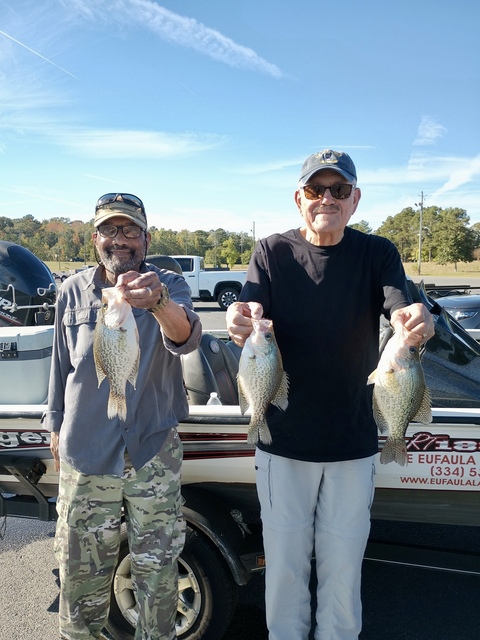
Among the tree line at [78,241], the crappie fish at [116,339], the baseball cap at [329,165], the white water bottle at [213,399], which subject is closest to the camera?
the crappie fish at [116,339]

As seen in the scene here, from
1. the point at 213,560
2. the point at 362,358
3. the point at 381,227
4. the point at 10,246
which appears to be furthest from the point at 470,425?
the point at 381,227

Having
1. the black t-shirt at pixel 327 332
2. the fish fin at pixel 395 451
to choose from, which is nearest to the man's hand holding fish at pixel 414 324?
the black t-shirt at pixel 327 332

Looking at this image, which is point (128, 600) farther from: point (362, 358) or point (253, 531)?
point (362, 358)

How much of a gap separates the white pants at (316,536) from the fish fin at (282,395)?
0.33 meters

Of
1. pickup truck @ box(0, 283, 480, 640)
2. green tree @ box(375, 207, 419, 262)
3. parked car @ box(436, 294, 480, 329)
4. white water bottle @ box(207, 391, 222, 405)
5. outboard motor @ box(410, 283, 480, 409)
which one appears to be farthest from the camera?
green tree @ box(375, 207, 419, 262)

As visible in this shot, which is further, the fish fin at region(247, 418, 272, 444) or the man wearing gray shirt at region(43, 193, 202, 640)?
the man wearing gray shirt at region(43, 193, 202, 640)

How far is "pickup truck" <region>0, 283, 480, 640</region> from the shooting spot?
2.61 meters

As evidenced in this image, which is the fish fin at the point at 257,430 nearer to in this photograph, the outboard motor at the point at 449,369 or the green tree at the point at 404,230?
the outboard motor at the point at 449,369

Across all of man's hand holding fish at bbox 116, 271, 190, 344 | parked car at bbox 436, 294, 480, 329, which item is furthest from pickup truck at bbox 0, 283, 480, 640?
parked car at bbox 436, 294, 480, 329

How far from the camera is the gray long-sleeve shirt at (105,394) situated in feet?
7.32

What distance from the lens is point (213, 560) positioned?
268cm

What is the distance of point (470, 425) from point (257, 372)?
4.33 ft

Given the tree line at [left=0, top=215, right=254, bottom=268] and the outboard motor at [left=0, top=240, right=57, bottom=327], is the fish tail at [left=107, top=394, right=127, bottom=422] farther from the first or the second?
the tree line at [left=0, top=215, right=254, bottom=268]

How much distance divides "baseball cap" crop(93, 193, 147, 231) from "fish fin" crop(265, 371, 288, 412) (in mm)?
956
